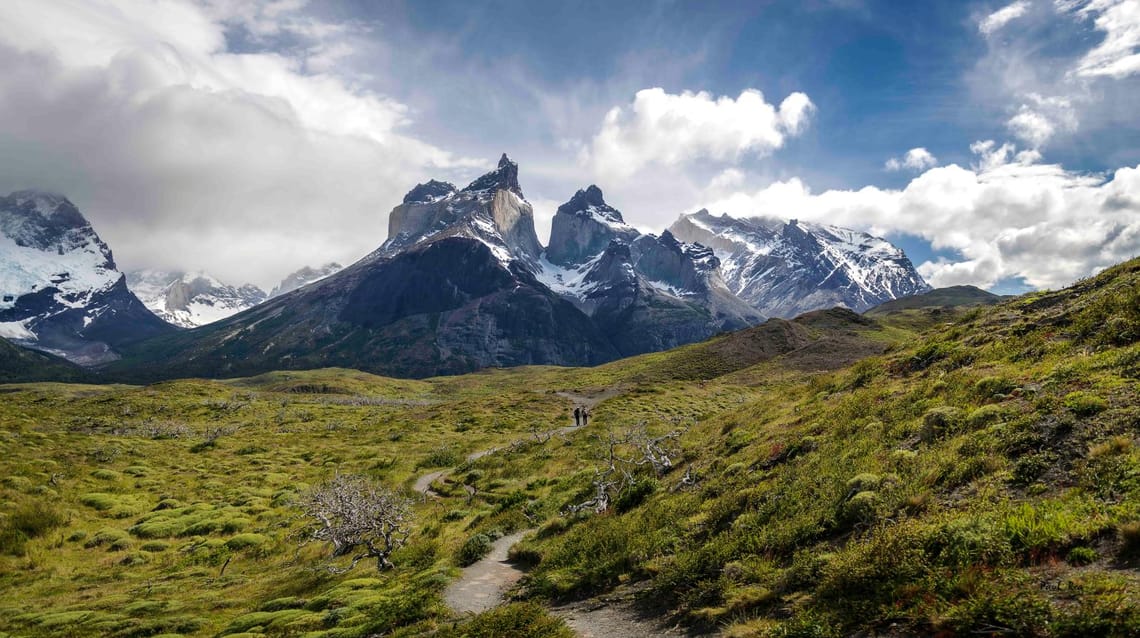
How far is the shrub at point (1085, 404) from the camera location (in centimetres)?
1255

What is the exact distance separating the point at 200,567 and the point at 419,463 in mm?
24139

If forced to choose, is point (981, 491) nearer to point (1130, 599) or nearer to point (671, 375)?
point (1130, 599)

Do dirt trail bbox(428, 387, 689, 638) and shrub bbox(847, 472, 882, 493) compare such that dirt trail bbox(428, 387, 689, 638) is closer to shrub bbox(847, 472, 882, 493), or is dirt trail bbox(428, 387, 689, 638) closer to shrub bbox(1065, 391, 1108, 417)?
shrub bbox(847, 472, 882, 493)

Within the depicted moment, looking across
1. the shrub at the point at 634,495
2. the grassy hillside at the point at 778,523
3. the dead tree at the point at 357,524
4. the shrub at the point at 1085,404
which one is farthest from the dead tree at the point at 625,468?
the shrub at the point at 1085,404

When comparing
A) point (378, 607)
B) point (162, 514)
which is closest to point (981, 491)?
point (378, 607)

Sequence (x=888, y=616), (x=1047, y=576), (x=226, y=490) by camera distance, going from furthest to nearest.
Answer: (x=226, y=490) → (x=888, y=616) → (x=1047, y=576)

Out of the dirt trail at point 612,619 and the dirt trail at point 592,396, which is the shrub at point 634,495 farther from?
Answer: the dirt trail at point 592,396

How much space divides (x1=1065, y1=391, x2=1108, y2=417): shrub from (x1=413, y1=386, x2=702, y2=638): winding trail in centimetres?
1128

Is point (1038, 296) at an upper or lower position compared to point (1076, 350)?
upper

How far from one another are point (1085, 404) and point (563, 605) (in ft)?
49.3

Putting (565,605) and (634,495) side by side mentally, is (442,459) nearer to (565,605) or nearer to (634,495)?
(634,495)

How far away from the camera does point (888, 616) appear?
9086 millimetres

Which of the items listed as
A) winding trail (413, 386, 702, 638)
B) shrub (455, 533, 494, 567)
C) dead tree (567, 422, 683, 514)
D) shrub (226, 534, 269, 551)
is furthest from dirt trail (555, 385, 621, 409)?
winding trail (413, 386, 702, 638)

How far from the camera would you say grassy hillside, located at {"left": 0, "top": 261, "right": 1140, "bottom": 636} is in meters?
9.23
